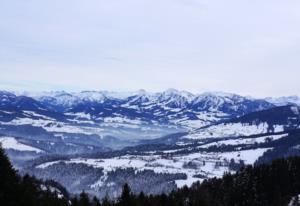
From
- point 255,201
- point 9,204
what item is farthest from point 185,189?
point 9,204

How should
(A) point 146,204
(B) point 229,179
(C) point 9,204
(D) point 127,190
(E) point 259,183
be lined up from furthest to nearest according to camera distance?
1. (B) point 229,179
2. (E) point 259,183
3. (A) point 146,204
4. (D) point 127,190
5. (C) point 9,204

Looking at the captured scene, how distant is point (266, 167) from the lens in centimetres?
16162

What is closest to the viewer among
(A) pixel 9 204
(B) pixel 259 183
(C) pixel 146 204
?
(A) pixel 9 204

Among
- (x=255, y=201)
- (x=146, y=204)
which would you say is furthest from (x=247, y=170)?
(x=146, y=204)

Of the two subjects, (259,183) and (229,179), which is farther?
(229,179)

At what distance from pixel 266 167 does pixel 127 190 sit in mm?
117344

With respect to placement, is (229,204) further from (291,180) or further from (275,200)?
(291,180)

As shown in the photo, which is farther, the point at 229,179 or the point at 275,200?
the point at 229,179

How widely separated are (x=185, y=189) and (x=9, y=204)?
13162cm

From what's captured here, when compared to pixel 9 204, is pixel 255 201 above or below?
below

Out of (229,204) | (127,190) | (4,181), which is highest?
(4,181)

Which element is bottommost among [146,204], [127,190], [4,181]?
[146,204]

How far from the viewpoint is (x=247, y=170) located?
16538 centimetres

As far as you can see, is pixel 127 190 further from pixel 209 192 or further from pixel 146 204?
pixel 209 192
